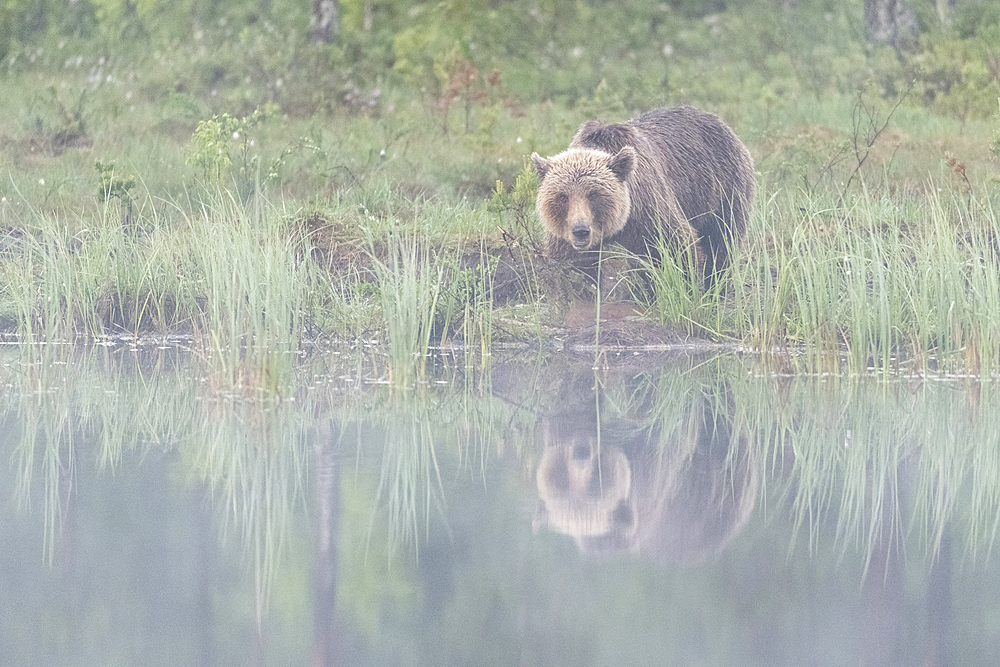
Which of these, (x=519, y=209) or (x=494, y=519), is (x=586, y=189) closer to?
(x=519, y=209)

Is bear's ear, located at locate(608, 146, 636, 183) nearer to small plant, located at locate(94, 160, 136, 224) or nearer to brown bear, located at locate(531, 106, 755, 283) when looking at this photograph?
brown bear, located at locate(531, 106, 755, 283)

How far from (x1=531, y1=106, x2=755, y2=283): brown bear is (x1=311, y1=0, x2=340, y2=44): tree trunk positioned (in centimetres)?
802

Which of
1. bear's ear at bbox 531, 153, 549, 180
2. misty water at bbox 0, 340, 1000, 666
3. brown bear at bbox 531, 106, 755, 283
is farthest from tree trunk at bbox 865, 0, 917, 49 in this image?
misty water at bbox 0, 340, 1000, 666

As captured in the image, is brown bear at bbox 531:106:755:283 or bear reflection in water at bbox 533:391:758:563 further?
brown bear at bbox 531:106:755:283

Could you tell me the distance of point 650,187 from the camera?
8781 mm

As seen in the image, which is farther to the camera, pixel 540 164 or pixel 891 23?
pixel 891 23

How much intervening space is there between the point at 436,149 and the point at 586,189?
5.11 meters

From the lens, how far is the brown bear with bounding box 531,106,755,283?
8.40m

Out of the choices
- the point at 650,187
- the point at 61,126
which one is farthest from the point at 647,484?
the point at 61,126

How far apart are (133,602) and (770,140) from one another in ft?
34.5

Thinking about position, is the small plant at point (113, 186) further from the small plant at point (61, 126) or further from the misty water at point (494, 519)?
the small plant at point (61, 126)

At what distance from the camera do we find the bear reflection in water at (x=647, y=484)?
450 centimetres

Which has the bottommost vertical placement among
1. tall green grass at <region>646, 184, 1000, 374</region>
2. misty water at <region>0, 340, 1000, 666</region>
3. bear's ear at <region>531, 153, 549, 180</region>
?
misty water at <region>0, 340, 1000, 666</region>

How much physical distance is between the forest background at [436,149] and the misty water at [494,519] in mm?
742
